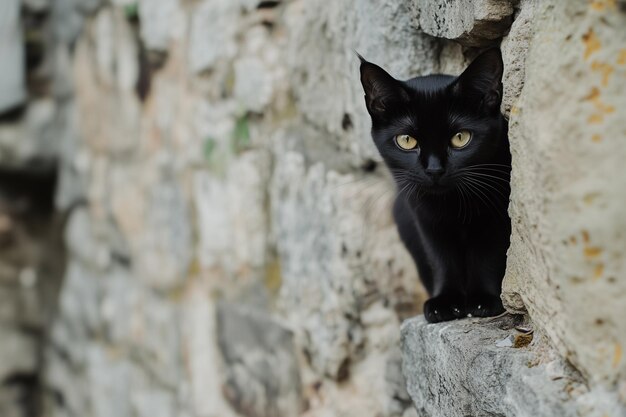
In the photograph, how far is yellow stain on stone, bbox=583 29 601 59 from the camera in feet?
2.46

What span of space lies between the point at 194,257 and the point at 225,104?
53 centimetres

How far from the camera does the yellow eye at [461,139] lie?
4.02 feet

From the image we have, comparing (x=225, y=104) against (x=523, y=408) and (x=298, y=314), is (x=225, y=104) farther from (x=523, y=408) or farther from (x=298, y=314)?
(x=523, y=408)

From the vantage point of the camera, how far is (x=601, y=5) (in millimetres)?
733

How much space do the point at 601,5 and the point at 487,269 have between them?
639 mm

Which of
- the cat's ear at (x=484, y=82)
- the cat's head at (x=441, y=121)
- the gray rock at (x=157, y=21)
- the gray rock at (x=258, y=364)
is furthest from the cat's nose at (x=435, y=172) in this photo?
the gray rock at (x=157, y=21)

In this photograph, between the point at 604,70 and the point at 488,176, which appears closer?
the point at 604,70

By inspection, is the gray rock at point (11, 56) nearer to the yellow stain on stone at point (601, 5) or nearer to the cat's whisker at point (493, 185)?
the cat's whisker at point (493, 185)

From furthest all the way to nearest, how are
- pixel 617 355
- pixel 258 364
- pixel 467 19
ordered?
pixel 258 364 < pixel 467 19 < pixel 617 355

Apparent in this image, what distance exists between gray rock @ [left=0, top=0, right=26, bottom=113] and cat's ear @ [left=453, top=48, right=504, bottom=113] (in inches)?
109

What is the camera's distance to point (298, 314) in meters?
1.76

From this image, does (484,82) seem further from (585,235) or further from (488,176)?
(585,235)

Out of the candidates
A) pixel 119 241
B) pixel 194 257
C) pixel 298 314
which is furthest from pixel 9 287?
pixel 298 314

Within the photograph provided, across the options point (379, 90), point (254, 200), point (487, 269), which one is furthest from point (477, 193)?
point (254, 200)
